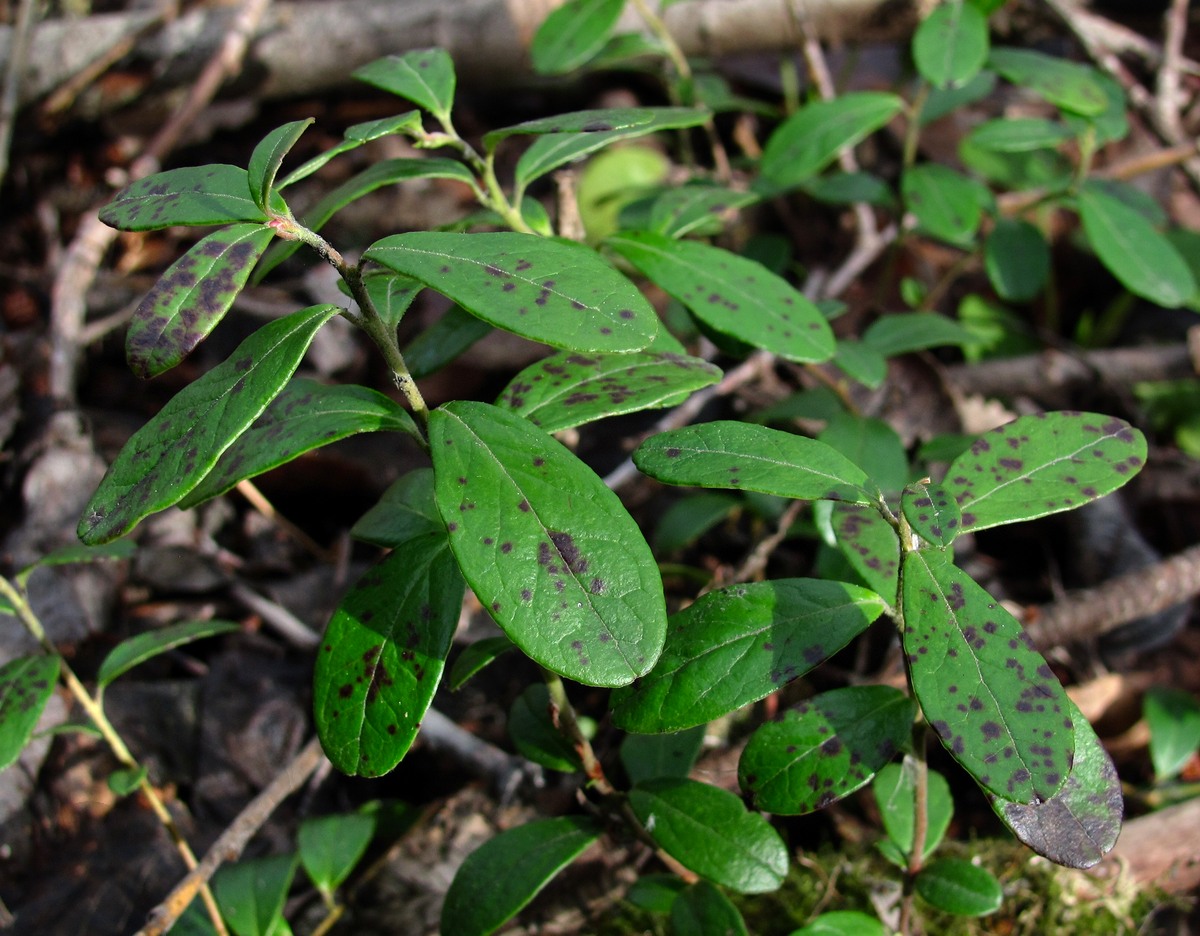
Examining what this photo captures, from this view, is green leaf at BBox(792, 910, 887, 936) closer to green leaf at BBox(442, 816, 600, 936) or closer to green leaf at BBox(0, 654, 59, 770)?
green leaf at BBox(442, 816, 600, 936)

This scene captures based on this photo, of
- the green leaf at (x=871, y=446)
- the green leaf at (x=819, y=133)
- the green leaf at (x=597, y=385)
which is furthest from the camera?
the green leaf at (x=819, y=133)

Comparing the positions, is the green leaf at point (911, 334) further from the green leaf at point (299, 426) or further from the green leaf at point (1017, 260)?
the green leaf at point (299, 426)

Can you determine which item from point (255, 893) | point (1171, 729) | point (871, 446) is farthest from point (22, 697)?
point (1171, 729)

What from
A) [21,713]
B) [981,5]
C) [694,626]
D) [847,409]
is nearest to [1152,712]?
[847,409]

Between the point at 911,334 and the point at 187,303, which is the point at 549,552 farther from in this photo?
the point at 911,334

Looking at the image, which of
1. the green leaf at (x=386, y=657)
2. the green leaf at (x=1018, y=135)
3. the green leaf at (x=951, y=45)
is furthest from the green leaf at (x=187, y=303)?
the green leaf at (x=1018, y=135)

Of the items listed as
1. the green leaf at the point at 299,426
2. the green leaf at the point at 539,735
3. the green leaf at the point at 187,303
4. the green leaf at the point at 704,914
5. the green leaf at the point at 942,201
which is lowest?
the green leaf at the point at 704,914

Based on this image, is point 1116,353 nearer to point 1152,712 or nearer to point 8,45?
point 1152,712
